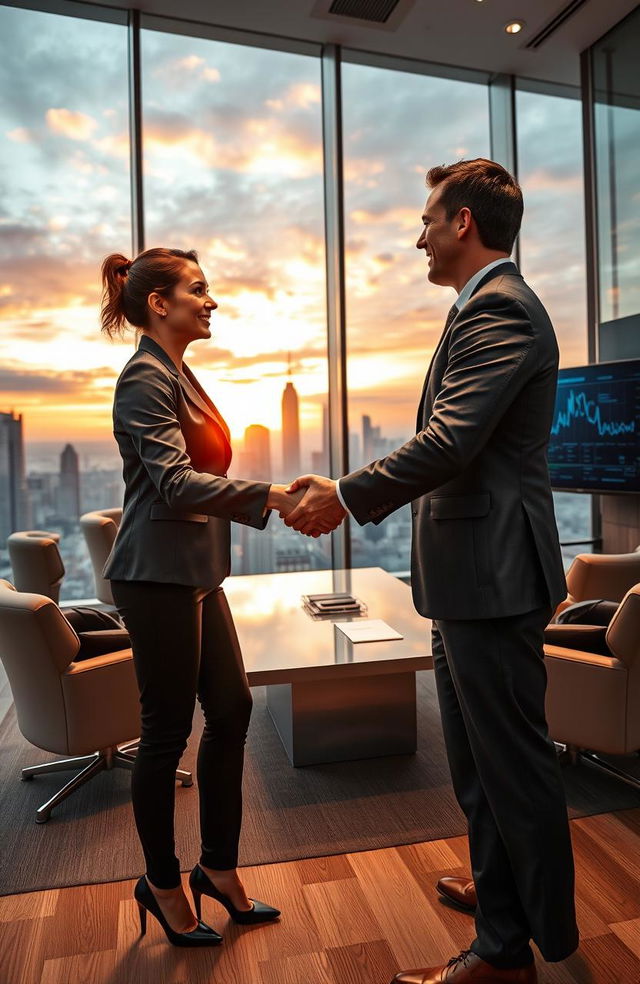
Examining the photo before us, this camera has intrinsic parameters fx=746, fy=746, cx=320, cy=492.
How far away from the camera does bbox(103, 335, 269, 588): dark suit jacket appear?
5.41 ft

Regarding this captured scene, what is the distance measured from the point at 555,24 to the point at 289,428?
3.13 m

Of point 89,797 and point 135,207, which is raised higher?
point 135,207

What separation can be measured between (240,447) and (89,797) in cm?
276

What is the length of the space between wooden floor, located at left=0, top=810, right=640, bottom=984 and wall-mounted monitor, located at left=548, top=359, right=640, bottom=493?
284 cm

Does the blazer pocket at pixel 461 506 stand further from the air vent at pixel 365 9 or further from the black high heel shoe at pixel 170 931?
the air vent at pixel 365 9

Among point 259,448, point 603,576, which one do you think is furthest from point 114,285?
point 259,448

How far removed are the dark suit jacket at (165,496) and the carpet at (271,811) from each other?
1.08 meters

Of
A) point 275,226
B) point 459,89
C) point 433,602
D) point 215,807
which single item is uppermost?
point 459,89

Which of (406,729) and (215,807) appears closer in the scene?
(215,807)

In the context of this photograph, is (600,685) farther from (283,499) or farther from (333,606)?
(283,499)

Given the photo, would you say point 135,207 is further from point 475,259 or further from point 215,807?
point 215,807

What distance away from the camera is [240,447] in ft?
16.5

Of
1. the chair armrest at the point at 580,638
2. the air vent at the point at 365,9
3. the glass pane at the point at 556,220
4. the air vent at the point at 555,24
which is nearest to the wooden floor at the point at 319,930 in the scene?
the chair armrest at the point at 580,638

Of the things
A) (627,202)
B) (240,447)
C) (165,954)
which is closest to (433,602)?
(165,954)
